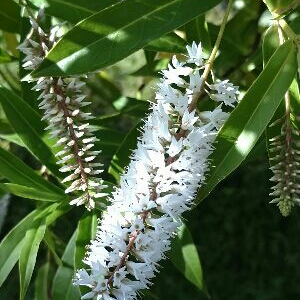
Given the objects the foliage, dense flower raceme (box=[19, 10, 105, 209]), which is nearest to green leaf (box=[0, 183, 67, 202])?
the foliage

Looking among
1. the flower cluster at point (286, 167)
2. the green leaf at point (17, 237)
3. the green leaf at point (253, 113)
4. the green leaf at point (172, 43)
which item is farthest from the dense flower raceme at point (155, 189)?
the green leaf at point (17, 237)

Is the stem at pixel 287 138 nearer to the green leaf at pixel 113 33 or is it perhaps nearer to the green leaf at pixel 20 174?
the green leaf at pixel 113 33

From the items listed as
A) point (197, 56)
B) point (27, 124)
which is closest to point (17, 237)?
point (27, 124)

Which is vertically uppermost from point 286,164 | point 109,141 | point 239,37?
point 239,37

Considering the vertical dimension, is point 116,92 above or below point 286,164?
above

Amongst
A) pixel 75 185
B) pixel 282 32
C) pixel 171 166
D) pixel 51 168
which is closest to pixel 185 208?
pixel 171 166

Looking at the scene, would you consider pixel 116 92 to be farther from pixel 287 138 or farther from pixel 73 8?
pixel 287 138
